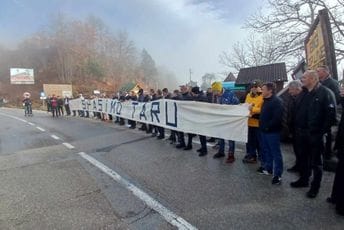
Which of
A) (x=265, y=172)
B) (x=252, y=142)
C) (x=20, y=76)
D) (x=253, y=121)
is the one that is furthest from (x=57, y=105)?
(x=20, y=76)

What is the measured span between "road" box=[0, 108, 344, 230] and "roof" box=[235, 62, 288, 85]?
12.3 m

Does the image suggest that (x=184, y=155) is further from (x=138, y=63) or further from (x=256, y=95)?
(x=138, y=63)

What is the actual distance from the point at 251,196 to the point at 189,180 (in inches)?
55.3

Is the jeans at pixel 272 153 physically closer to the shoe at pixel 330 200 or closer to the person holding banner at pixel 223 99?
the shoe at pixel 330 200

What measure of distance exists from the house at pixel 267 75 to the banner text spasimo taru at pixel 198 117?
8.46 metres

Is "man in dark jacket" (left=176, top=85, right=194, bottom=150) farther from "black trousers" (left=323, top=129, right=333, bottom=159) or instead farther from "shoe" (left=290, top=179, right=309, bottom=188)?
"shoe" (left=290, top=179, right=309, bottom=188)

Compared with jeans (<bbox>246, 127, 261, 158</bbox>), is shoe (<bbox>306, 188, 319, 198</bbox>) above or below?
below

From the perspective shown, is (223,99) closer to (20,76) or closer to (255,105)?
(255,105)

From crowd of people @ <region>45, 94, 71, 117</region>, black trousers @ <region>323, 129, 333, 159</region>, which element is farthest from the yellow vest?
crowd of people @ <region>45, 94, 71, 117</region>

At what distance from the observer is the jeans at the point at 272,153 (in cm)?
636

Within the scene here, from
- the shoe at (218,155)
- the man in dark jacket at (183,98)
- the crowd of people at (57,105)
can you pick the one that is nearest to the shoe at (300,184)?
the shoe at (218,155)

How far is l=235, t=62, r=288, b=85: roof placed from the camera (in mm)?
20525

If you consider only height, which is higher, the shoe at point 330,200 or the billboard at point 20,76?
the billboard at point 20,76

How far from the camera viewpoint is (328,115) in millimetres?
5367
